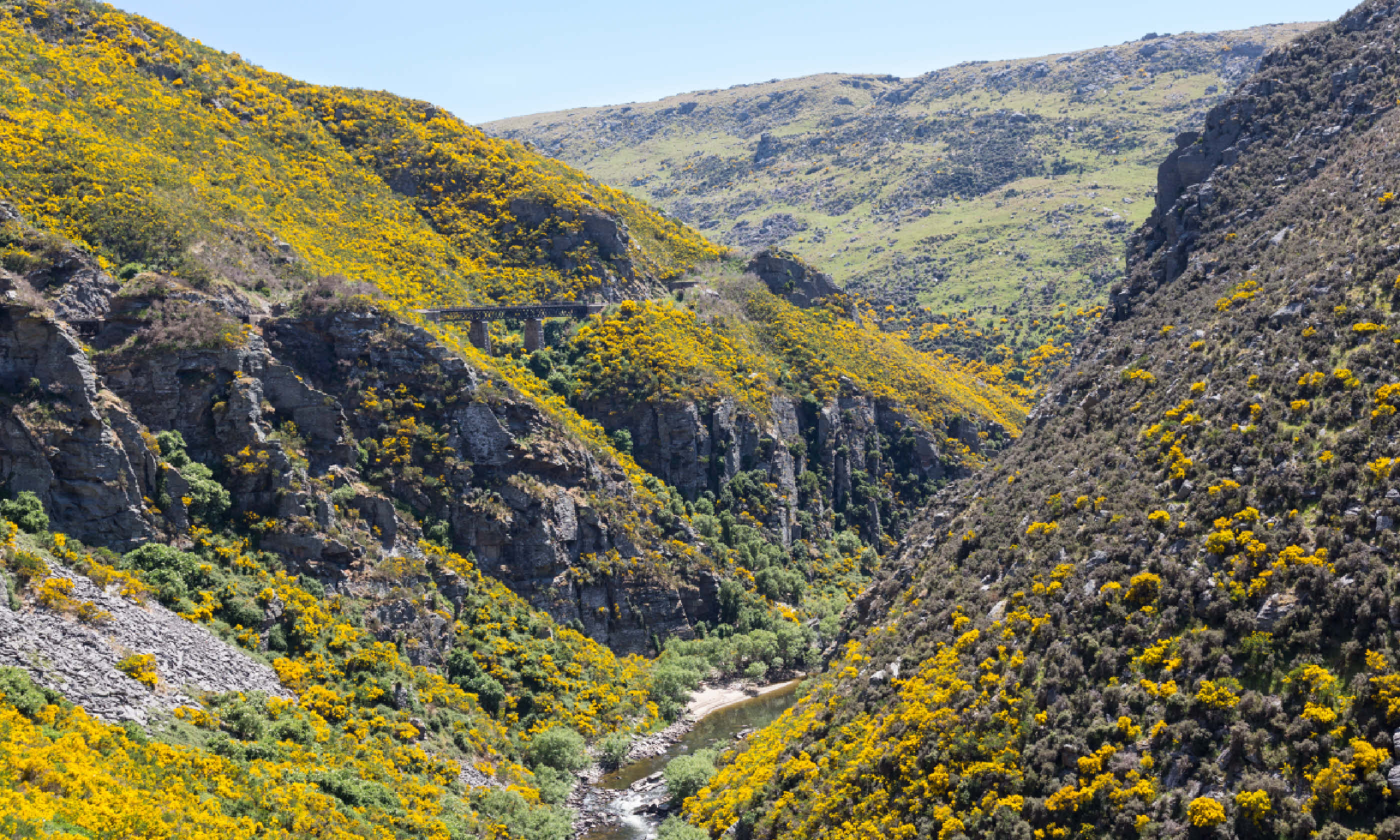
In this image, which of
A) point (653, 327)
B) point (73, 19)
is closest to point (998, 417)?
point (653, 327)

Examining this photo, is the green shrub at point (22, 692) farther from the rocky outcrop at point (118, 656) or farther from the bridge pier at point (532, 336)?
the bridge pier at point (532, 336)

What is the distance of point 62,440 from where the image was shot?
64000 millimetres

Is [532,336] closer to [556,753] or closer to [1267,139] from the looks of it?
[556,753]

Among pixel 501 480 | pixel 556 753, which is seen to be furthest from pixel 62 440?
pixel 501 480

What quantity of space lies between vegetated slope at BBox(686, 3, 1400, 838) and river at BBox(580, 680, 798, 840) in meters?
5.33

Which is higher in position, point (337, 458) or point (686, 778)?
point (337, 458)

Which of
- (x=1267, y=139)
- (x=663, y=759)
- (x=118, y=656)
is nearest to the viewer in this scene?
(x=118, y=656)

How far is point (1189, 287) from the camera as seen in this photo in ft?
235

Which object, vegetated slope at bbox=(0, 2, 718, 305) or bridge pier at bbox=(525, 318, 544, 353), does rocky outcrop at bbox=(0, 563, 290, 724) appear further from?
bridge pier at bbox=(525, 318, 544, 353)

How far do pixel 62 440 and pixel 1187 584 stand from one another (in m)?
64.2

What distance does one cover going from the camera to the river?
232 feet

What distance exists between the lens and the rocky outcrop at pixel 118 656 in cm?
4775

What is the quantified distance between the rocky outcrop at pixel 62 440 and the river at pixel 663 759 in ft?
121

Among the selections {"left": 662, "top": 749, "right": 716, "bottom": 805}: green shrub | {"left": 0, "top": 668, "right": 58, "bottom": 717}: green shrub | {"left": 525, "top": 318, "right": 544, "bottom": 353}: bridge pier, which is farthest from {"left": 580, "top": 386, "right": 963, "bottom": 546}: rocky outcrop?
{"left": 0, "top": 668, "right": 58, "bottom": 717}: green shrub
